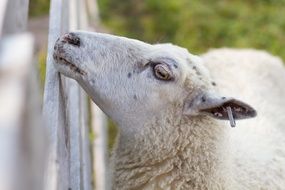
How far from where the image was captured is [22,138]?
43.1 inches

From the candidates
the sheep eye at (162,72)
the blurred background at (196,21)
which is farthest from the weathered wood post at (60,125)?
the blurred background at (196,21)

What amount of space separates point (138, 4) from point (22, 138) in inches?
254

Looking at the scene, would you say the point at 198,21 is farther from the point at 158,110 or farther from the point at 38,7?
the point at 158,110

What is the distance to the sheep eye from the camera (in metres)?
2.87

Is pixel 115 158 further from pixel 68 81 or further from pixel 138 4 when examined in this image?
pixel 138 4

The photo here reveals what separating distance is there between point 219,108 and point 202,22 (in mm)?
4476

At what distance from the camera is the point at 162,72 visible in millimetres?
2873

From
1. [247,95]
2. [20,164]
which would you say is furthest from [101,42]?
[20,164]

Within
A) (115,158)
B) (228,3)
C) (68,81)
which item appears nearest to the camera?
(115,158)

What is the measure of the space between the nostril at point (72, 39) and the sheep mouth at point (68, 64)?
8 cm

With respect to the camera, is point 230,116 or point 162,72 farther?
point 162,72

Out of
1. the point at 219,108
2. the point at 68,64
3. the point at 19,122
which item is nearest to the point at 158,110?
the point at 219,108

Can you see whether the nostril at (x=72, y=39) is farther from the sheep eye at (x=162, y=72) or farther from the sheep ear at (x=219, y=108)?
the sheep ear at (x=219, y=108)

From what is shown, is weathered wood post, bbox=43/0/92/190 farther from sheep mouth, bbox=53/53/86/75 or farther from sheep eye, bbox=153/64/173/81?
sheep eye, bbox=153/64/173/81
